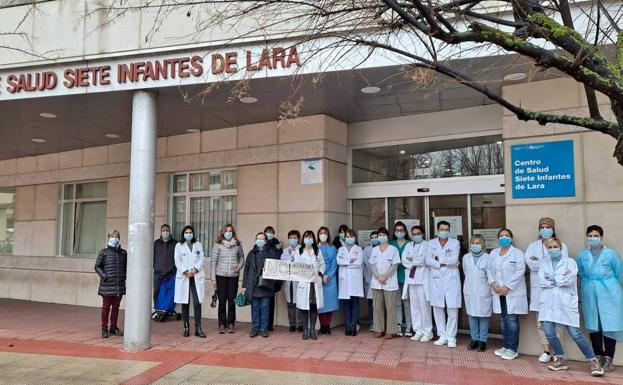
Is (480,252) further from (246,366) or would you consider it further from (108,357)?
(108,357)

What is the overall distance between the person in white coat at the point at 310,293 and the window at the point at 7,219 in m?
9.66

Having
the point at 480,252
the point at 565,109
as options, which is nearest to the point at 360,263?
the point at 480,252

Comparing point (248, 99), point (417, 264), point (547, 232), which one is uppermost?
point (248, 99)

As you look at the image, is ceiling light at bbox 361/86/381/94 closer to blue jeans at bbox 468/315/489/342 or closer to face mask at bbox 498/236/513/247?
face mask at bbox 498/236/513/247

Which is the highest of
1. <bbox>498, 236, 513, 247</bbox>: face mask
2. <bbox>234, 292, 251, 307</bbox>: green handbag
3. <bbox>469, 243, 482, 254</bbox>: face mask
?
<bbox>498, 236, 513, 247</bbox>: face mask

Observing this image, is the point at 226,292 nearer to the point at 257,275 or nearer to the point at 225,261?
the point at 225,261

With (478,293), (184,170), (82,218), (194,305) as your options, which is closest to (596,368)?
(478,293)

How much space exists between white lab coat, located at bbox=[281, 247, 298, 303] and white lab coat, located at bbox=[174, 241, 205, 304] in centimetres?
138

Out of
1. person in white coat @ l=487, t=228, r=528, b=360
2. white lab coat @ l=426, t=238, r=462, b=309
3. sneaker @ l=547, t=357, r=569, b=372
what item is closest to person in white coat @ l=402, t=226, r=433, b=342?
white lab coat @ l=426, t=238, r=462, b=309

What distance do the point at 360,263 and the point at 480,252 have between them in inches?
76.6

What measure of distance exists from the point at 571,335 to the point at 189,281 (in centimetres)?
553

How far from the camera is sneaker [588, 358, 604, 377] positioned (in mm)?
5926

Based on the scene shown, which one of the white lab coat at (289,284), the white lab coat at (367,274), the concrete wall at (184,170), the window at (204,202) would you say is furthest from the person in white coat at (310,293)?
the window at (204,202)

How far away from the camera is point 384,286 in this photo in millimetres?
7934
